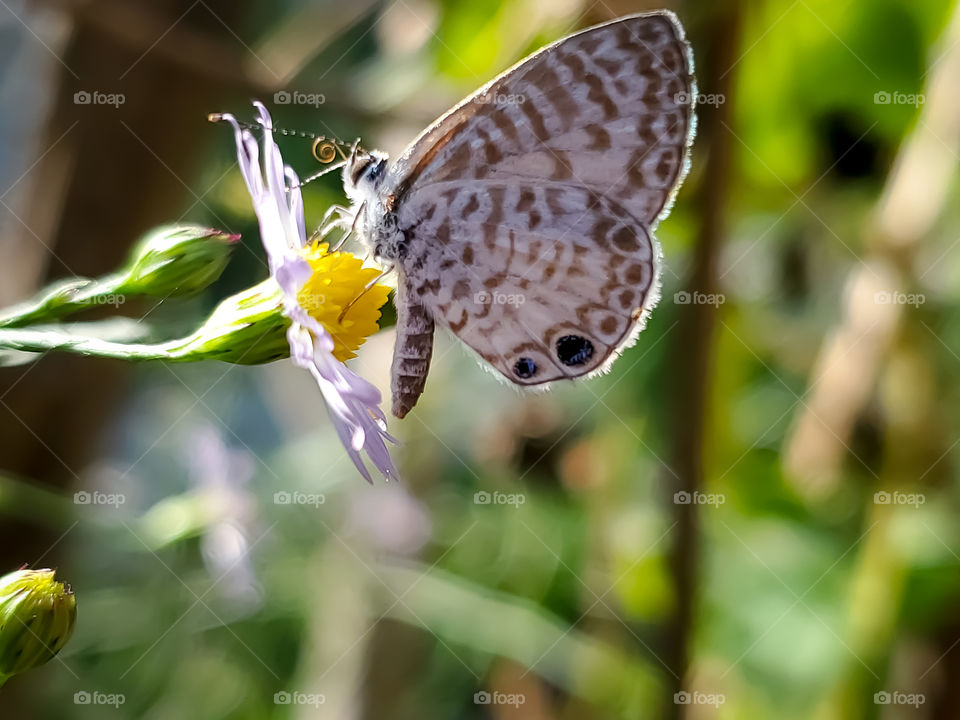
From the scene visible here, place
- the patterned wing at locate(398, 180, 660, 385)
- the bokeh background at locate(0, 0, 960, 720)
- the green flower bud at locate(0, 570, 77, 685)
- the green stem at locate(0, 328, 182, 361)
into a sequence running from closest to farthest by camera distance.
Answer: the green stem at locate(0, 328, 182, 361) → the green flower bud at locate(0, 570, 77, 685) → the patterned wing at locate(398, 180, 660, 385) → the bokeh background at locate(0, 0, 960, 720)

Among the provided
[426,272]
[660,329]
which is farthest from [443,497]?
[426,272]

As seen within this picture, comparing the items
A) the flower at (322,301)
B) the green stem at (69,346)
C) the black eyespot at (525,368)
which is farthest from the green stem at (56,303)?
the black eyespot at (525,368)

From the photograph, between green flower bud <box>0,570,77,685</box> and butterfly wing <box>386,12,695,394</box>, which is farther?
butterfly wing <box>386,12,695,394</box>

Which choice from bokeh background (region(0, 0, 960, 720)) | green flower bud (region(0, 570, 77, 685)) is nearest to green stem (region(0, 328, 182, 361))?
green flower bud (region(0, 570, 77, 685))

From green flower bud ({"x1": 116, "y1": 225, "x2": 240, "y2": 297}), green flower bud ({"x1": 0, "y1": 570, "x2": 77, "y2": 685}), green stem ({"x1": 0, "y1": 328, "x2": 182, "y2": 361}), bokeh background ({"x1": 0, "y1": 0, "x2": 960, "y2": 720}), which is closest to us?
green stem ({"x1": 0, "y1": 328, "x2": 182, "y2": 361})

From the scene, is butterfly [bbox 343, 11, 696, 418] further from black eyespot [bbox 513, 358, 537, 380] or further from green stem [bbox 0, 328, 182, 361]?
green stem [bbox 0, 328, 182, 361]

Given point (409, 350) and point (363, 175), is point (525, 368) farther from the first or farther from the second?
point (363, 175)

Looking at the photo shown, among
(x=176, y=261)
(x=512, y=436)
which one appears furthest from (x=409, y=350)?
(x=512, y=436)
